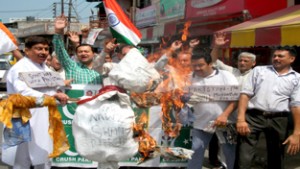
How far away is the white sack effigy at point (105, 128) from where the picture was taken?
11.3ft

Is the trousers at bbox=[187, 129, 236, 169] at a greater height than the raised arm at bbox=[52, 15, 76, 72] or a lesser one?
lesser

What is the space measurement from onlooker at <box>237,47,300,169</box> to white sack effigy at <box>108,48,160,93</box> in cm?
116

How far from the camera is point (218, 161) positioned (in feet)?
21.1

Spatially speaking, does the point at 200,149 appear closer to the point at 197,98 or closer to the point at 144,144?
the point at 197,98

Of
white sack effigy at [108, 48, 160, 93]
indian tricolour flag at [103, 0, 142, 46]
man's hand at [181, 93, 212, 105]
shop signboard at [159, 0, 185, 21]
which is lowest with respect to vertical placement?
man's hand at [181, 93, 212, 105]

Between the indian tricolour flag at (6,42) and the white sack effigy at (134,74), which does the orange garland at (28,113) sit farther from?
the indian tricolour flag at (6,42)

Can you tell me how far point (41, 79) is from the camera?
13.2 ft

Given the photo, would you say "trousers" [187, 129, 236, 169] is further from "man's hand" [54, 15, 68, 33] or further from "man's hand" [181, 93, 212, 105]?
"man's hand" [54, 15, 68, 33]

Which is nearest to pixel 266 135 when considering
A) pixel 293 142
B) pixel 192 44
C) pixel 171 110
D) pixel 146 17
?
pixel 293 142

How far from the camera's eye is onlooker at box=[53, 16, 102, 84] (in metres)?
4.39

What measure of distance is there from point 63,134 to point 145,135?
825 mm

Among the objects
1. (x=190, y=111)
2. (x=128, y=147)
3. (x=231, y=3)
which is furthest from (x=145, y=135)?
(x=231, y=3)

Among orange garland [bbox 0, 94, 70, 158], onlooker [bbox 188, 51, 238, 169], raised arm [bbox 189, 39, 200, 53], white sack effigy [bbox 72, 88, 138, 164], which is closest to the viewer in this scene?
white sack effigy [bbox 72, 88, 138, 164]

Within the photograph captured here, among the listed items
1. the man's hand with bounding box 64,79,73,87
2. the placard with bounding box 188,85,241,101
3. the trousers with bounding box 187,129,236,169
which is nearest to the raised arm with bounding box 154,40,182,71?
the placard with bounding box 188,85,241,101
